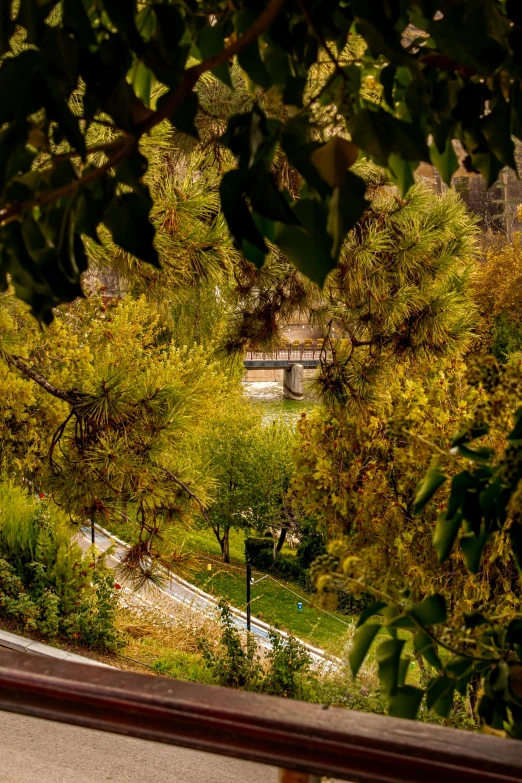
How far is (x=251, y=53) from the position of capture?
64cm

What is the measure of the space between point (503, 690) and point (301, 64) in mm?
606

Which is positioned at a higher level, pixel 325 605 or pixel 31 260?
pixel 31 260

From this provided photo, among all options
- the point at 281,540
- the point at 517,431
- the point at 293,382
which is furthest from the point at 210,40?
the point at 293,382

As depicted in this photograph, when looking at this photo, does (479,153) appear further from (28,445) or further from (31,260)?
(28,445)

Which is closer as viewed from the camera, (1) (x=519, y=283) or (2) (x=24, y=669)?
(2) (x=24, y=669)

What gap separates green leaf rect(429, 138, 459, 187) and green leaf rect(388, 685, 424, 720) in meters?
0.48

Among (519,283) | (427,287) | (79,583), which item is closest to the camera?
(427,287)

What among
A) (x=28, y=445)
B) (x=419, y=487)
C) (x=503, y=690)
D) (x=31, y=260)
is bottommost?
(x=28, y=445)

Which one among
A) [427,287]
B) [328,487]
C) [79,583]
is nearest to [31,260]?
[427,287]

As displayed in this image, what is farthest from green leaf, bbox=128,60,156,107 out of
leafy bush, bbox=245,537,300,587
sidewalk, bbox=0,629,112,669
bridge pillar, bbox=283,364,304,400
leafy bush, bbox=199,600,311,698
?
bridge pillar, bbox=283,364,304,400

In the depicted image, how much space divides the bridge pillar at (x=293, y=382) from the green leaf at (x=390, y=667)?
23.0m

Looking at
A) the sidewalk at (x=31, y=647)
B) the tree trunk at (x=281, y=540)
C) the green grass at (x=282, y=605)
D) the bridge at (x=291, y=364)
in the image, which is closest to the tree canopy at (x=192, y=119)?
the sidewalk at (x=31, y=647)

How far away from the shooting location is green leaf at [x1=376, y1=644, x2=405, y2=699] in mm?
793

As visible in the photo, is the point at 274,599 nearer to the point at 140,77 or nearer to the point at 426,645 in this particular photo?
the point at 426,645
